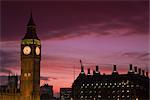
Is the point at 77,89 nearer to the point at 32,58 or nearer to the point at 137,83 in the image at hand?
the point at 137,83

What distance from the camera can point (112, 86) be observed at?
11419 cm

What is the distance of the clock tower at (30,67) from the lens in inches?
2176

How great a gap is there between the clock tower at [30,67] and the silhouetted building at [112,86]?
166 feet

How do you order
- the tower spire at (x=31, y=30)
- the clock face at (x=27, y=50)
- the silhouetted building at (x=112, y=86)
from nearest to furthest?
the clock face at (x=27, y=50) < the tower spire at (x=31, y=30) < the silhouetted building at (x=112, y=86)

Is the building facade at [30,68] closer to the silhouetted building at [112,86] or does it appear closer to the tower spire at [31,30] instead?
the tower spire at [31,30]

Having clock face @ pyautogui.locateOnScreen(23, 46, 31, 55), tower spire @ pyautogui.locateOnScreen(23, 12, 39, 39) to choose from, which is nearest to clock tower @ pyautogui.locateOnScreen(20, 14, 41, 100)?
clock face @ pyautogui.locateOnScreen(23, 46, 31, 55)

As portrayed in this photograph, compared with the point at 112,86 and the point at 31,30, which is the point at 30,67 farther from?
the point at 112,86

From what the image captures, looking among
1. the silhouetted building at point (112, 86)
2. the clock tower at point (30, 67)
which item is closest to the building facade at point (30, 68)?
the clock tower at point (30, 67)

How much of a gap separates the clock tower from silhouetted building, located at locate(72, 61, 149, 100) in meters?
50.6

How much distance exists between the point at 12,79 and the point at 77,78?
58.1 metres

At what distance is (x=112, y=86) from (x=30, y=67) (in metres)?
61.6

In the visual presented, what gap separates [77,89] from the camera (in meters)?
123

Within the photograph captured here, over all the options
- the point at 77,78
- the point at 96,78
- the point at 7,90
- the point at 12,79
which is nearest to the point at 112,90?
the point at 96,78

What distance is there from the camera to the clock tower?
2176 inches
